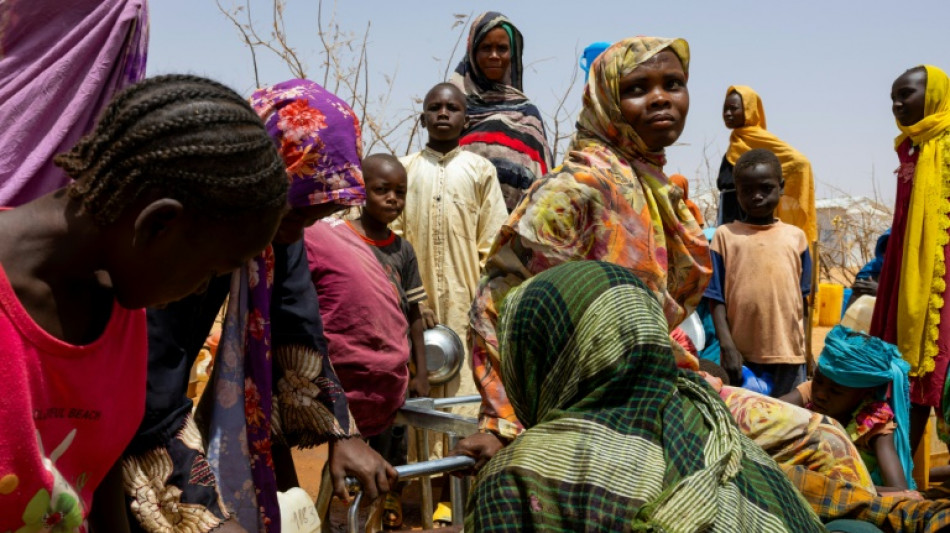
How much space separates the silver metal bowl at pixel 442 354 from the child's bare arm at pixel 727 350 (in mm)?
1382

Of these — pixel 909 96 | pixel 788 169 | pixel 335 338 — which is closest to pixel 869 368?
pixel 335 338

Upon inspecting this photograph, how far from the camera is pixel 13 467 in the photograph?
1.44 metres

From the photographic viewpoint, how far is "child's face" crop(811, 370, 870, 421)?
4.11m

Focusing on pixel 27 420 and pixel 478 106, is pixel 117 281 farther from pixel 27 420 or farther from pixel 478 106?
pixel 478 106

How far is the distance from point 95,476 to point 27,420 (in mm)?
277

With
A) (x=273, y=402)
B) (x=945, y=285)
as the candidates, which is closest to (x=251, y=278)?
(x=273, y=402)

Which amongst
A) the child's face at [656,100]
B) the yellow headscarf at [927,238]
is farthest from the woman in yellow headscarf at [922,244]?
the child's face at [656,100]

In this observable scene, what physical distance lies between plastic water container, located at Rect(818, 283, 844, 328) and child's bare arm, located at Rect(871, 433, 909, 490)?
883cm

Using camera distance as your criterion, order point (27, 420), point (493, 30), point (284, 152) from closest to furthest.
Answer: point (27, 420) < point (284, 152) < point (493, 30)

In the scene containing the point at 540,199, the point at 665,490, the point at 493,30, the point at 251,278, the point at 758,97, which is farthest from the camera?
the point at 758,97

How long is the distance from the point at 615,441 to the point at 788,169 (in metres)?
7.34

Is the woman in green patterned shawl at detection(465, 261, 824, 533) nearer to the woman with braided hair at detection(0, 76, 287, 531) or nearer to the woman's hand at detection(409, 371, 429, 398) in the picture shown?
the woman with braided hair at detection(0, 76, 287, 531)

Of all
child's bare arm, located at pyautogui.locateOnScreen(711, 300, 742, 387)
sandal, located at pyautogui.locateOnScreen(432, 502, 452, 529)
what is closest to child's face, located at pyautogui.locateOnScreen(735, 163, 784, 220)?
child's bare arm, located at pyautogui.locateOnScreen(711, 300, 742, 387)

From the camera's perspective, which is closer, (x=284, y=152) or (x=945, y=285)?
(x=284, y=152)
